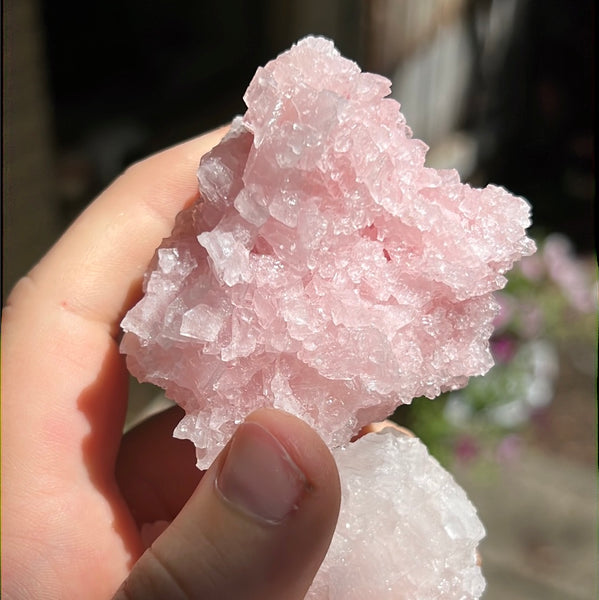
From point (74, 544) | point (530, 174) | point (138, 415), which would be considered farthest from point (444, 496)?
point (530, 174)

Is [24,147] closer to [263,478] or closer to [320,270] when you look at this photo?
[320,270]

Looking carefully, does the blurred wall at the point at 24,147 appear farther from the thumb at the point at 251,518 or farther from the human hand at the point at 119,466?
the thumb at the point at 251,518

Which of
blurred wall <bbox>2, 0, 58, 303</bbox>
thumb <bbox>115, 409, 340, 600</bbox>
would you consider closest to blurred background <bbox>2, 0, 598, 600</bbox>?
blurred wall <bbox>2, 0, 58, 303</bbox>

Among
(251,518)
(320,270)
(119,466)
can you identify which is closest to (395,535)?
(251,518)

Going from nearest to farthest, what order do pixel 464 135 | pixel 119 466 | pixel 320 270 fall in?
pixel 320 270 → pixel 119 466 → pixel 464 135

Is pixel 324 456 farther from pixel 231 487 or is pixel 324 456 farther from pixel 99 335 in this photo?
pixel 99 335

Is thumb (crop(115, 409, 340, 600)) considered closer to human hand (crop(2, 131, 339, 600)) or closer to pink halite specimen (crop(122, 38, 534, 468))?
human hand (crop(2, 131, 339, 600))
